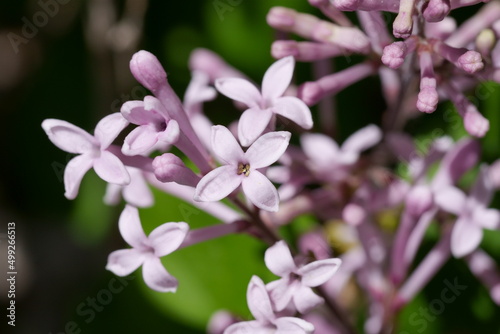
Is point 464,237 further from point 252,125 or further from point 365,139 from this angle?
point 252,125

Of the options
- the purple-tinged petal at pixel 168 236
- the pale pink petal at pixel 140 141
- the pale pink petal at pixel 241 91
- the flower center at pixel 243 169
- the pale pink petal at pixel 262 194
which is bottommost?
the purple-tinged petal at pixel 168 236

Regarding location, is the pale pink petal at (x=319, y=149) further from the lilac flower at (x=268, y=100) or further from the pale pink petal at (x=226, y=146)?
the pale pink petal at (x=226, y=146)

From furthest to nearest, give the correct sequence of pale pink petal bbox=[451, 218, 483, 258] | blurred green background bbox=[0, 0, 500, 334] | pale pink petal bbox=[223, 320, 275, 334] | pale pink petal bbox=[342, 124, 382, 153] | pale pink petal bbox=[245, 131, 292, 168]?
blurred green background bbox=[0, 0, 500, 334]
pale pink petal bbox=[342, 124, 382, 153]
pale pink petal bbox=[451, 218, 483, 258]
pale pink petal bbox=[223, 320, 275, 334]
pale pink petal bbox=[245, 131, 292, 168]

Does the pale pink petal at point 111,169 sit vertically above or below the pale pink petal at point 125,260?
above

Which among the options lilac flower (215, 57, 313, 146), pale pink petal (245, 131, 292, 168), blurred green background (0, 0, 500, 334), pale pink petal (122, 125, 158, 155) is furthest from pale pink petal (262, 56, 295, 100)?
blurred green background (0, 0, 500, 334)

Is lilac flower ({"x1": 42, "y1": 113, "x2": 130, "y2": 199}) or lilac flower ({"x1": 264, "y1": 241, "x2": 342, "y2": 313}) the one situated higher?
lilac flower ({"x1": 42, "y1": 113, "x2": 130, "y2": 199})

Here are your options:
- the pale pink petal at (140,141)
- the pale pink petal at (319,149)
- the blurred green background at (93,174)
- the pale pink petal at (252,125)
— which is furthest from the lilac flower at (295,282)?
the blurred green background at (93,174)

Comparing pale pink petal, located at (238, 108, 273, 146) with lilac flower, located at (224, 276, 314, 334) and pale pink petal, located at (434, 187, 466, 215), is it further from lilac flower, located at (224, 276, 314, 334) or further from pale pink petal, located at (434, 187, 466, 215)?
pale pink petal, located at (434, 187, 466, 215)
